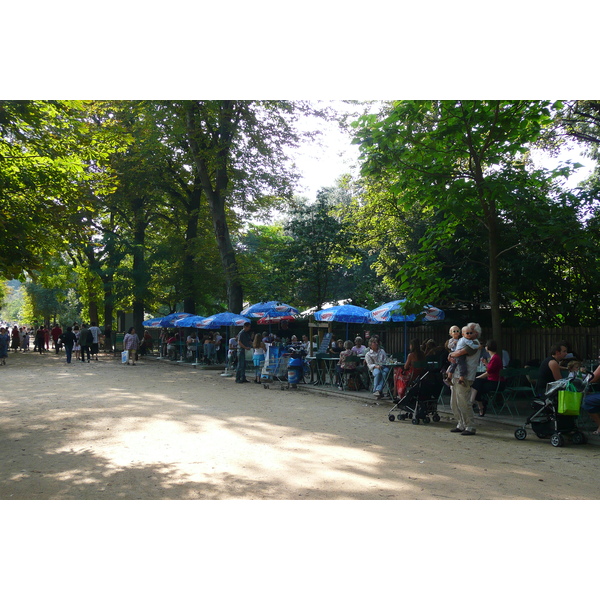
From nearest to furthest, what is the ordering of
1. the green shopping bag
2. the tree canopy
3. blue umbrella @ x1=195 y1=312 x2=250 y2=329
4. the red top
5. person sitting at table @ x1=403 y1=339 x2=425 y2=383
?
the green shopping bag → the tree canopy → person sitting at table @ x1=403 y1=339 x2=425 y2=383 → the red top → blue umbrella @ x1=195 y1=312 x2=250 y2=329

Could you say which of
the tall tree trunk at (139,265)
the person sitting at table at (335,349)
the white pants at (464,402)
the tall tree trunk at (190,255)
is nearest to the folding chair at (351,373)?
the person sitting at table at (335,349)

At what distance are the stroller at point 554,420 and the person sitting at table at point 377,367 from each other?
16.7 ft

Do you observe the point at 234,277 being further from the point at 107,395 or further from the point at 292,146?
the point at 107,395

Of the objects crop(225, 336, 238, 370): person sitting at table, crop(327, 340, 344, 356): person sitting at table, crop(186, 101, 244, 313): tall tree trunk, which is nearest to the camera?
crop(327, 340, 344, 356): person sitting at table

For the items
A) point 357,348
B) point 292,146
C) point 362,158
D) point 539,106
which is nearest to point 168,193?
point 292,146

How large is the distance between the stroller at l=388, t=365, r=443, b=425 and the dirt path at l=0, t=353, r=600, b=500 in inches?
10.7

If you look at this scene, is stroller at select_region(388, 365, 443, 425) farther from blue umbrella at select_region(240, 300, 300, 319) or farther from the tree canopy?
blue umbrella at select_region(240, 300, 300, 319)

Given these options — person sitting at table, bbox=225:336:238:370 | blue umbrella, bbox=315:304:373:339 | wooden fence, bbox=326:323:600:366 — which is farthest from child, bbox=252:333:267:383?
wooden fence, bbox=326:323:600:366

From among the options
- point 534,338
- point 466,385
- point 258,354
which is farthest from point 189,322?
point 466,385

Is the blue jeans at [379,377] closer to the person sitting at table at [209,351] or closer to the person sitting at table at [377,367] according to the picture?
the person sitting at table at [377,367]

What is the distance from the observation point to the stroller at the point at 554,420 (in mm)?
9086

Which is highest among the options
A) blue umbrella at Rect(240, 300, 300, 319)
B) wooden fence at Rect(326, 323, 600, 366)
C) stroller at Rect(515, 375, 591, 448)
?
blue umbrella at Rect(240, 300, 300, 319)

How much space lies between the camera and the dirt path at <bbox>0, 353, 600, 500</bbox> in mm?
6234

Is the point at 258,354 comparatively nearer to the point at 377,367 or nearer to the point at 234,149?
the point at 377,367
